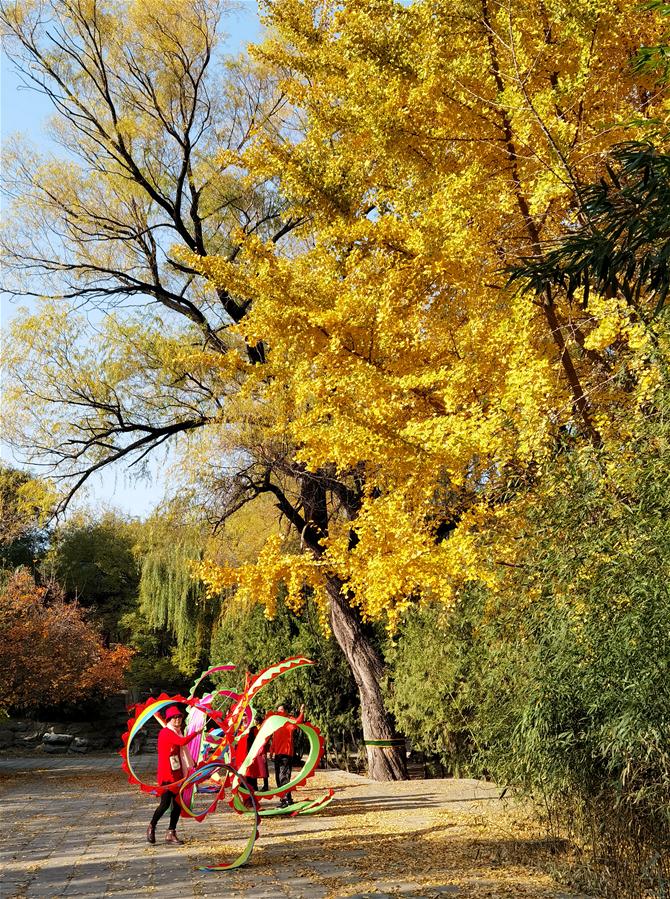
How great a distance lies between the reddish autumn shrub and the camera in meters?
15.3

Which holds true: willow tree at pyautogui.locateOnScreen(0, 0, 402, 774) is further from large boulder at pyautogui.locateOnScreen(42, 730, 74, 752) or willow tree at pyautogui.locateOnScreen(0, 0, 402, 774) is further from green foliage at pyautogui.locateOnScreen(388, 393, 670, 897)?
large boulder at pyautogui.locateOnScreen(42, 730, 74, 752)

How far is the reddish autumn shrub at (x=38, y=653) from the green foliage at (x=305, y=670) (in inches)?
132

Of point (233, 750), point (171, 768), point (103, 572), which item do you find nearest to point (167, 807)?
point (171, 768)

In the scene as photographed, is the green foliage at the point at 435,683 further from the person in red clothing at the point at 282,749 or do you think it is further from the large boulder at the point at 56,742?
the large boulder at the point at 56,742

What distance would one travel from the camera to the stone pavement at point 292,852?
5.75 meters

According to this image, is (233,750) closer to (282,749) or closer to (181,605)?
(282,749)

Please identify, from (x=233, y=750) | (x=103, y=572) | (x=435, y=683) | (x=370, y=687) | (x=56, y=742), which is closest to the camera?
(x=233, y=750)

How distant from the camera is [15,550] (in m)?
32.1

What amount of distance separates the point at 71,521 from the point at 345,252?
7159mm

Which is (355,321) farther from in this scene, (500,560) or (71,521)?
(71,521)

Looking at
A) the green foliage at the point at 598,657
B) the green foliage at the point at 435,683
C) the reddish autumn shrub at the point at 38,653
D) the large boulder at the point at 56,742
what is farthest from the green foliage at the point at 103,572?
the green foliage at the point at 598,657

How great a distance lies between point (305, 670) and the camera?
52.7 ft

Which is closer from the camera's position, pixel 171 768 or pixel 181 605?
pixel 171 768

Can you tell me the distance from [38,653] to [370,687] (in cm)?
696
